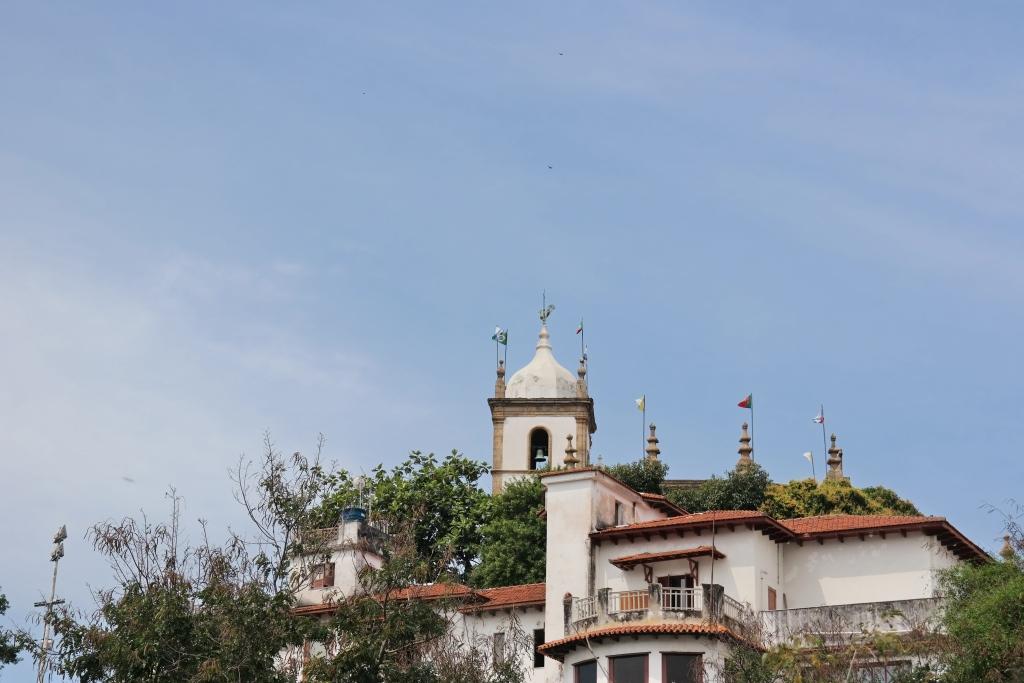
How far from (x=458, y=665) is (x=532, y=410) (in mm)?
60738

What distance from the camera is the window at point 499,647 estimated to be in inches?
2322

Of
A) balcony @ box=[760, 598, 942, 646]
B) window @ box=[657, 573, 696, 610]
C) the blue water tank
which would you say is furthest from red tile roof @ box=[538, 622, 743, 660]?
the blue water tank

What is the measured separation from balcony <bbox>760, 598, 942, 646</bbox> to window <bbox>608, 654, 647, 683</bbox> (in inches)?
150

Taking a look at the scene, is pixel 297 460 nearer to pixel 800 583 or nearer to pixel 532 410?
pixel 800 583

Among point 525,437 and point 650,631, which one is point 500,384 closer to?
point 525,437

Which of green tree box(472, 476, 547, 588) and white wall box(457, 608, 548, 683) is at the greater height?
green tree box(472, 476, 547, 588)

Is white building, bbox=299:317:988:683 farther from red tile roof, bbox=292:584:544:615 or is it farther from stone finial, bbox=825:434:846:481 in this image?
stone finial, bbox=825:434:846:481

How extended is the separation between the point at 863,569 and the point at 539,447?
52.8 metres

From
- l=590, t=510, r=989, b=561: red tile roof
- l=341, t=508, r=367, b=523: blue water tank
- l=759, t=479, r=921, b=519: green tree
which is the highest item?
l=759, t=479, r=921, b=519: green tree

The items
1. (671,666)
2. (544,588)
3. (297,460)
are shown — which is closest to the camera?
(297,460)

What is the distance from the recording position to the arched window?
111 meters

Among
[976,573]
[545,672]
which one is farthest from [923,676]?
[545,672]

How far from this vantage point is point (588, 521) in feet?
207

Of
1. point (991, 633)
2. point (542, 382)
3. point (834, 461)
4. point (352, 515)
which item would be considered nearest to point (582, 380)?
point (542, 382)
